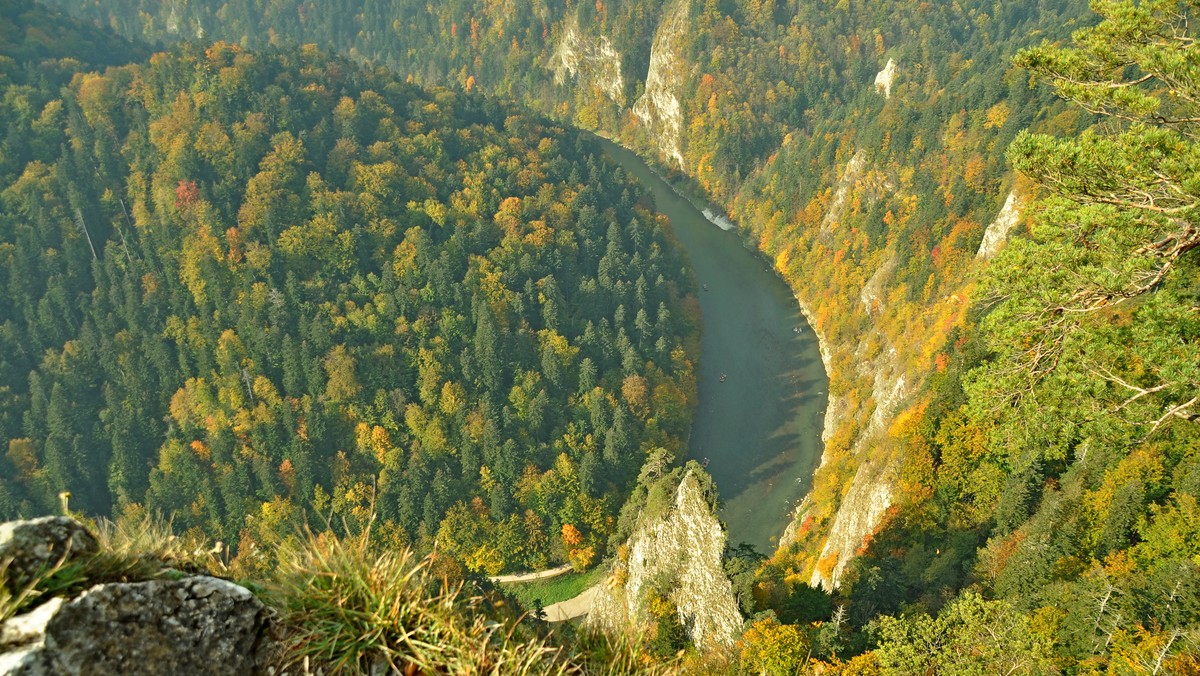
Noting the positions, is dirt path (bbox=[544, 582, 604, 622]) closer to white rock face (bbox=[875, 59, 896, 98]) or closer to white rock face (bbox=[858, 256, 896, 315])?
white rock face (bbox=[858, 256, 896, 315])

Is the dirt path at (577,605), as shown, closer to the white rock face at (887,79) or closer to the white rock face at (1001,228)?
the white rock face at (1001,228)

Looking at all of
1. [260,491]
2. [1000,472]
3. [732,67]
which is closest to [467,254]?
[260,491]

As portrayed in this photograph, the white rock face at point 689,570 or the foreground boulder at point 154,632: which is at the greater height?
the foreground boulder at point 154,632

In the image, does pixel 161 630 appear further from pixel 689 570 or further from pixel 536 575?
pixel 536 575

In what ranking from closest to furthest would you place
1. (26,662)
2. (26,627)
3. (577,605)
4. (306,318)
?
(26,662) → (26,627) → (577,605) → (306,318)

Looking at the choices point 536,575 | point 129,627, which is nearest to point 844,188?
point 536,575

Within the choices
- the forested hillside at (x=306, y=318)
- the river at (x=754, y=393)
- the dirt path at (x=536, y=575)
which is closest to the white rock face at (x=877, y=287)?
the river at (x=754, y=393)
